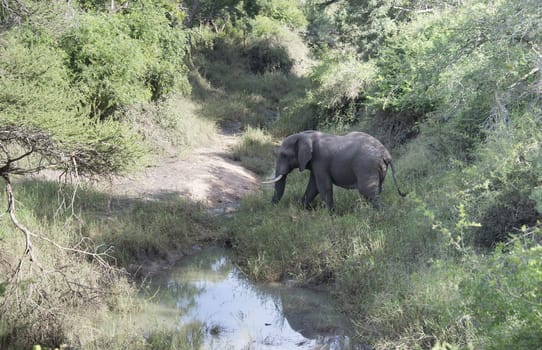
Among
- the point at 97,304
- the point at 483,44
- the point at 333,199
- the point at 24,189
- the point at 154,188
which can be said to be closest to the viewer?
the point at 97,304

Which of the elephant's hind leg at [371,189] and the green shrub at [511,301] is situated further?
the elephant's hind leg at [371,189]

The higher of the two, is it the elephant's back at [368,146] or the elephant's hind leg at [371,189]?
the elephant's back at [368,146]

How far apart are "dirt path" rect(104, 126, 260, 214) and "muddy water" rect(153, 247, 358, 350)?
2542mm

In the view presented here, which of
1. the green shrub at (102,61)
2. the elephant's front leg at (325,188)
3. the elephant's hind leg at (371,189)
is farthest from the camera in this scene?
the green shrub at (102,61)

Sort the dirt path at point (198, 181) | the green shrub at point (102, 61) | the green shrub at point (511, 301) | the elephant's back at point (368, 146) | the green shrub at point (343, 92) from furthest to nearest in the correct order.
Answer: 1. the green shrub at point (343, 92)
2. the green shrub at point (102, 61)
3. the dirt path at point (198, 181)
4. the elephant's back at point (368, 146)
5. the green shrub at point (511, 301)

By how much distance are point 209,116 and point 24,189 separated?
10287mm

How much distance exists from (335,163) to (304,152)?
25.6 inches

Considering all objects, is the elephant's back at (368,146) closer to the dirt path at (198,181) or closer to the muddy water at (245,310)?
the muddy water at (245,310)

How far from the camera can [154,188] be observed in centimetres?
1344

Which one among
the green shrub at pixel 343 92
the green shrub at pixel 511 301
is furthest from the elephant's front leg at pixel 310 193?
the green shrub at pixel 511 301

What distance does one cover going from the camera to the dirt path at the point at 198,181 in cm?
1317

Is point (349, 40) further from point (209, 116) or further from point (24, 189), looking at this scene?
point (24, 189)

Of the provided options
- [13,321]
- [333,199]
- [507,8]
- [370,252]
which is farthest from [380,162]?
[13,321]

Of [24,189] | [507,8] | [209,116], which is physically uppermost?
[507,8]
